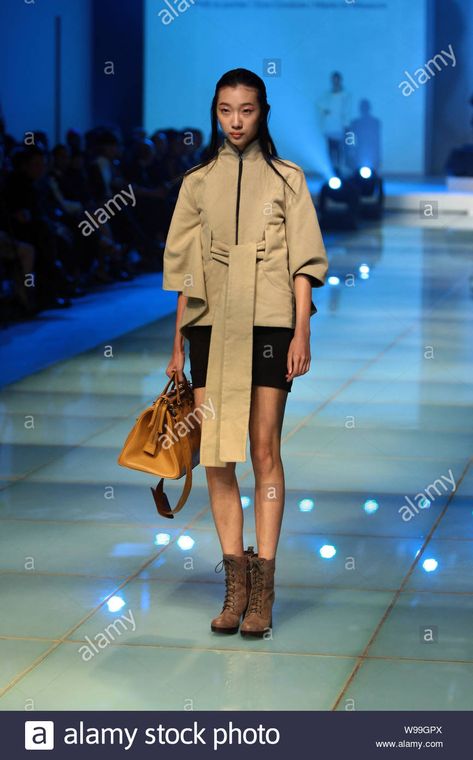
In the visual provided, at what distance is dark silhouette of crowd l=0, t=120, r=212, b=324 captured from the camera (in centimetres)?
925

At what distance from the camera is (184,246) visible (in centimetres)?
357

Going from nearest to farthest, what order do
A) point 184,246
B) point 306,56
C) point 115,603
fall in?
point 184,246 < point 115,603 < point 306,56

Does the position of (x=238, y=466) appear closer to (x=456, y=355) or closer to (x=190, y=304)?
(x=190, y=304)

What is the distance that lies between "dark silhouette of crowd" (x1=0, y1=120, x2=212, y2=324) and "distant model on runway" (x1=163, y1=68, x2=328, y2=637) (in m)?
5.55

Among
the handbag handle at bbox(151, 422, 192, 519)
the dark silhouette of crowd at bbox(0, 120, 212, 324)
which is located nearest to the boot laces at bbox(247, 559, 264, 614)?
the handbag handle at bbox(151, 422, 192, 519)

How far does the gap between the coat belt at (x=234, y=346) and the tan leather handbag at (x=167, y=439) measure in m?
0.11

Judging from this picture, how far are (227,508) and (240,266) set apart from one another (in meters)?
0.66

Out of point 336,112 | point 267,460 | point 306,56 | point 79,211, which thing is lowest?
point 267,460

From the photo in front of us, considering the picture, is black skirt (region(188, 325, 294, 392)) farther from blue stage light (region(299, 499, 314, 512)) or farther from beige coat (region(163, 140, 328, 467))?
blue stage light (region(299, 499, 314, 512))

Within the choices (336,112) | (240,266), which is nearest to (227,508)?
(240,266)

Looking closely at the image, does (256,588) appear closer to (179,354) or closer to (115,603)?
(115,603)

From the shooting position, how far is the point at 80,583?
4.04 meters

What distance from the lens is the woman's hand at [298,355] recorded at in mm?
3475
